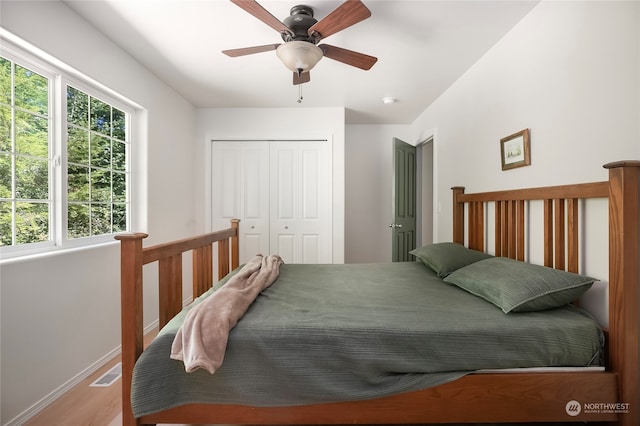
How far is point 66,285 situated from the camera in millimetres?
1889

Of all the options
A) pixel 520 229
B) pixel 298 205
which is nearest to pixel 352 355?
pixel 520 229

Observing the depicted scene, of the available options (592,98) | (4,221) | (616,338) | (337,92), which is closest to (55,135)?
(4,221)

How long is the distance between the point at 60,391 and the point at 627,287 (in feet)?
9.81

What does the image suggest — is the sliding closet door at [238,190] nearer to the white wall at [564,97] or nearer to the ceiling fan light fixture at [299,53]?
the ceiling fan light fixture at [299,53]

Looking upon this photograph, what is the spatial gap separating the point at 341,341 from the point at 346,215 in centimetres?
328

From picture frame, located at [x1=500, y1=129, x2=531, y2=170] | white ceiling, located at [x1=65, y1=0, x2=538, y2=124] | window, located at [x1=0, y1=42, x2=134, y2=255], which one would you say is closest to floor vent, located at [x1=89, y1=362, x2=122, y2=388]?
window, located at [x1=0, y1=42, x2=134, y2=255]

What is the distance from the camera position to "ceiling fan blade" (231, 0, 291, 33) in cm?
156

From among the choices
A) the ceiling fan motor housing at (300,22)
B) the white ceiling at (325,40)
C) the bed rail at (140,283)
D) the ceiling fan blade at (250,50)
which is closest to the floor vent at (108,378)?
the bed rail at (140,283)

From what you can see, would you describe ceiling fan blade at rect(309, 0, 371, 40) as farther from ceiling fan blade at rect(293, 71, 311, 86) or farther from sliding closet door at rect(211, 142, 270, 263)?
sliding closet door at rect(211, 142, 270, 263)

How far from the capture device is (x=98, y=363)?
7.04 feet

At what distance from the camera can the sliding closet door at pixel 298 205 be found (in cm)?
392

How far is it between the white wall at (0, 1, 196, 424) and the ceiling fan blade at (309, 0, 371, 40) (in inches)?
60.3

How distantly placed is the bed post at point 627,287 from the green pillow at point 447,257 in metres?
0.91

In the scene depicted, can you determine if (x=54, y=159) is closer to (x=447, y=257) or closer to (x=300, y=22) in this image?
(x=300, y=22)
